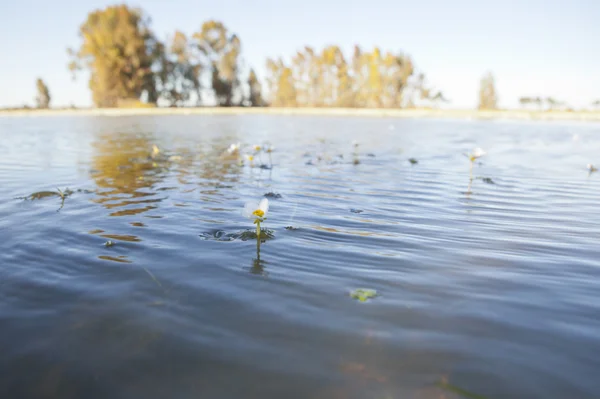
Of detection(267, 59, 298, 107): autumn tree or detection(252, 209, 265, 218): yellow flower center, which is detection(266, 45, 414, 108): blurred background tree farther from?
detection(252, 209, 265, 218): yellow flower center

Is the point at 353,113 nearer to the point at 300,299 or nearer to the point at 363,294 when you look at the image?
the point at 363,294

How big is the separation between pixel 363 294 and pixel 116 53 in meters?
79.2

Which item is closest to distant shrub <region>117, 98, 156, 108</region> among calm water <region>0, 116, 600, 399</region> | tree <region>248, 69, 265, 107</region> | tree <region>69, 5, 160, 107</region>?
tree <region>69, 5, 160, 107</region>

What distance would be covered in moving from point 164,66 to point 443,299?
8672 cm

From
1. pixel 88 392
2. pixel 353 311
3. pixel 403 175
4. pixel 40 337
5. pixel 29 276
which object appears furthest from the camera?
pixel 403 175

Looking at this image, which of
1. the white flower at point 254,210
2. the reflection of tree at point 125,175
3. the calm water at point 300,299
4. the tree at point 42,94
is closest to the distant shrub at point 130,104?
the tree at point 42,94

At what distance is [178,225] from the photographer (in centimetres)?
514

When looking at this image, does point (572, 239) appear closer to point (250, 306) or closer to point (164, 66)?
point (250, 306)

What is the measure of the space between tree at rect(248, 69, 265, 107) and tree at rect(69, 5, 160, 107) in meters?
21.5

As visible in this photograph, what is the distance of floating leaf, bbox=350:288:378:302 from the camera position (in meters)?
3.14

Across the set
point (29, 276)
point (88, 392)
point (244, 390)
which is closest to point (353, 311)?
point (244, 390)

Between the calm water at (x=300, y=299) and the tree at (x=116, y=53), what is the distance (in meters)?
74.0

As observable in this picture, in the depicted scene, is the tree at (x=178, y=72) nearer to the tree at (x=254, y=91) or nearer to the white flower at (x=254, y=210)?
the tree at (x=254, y=91)

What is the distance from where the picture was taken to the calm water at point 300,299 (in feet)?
7.41
